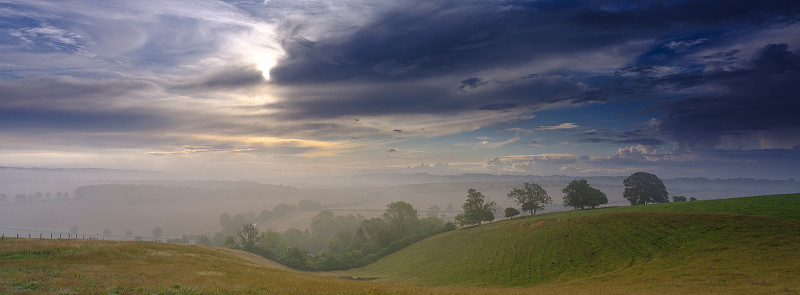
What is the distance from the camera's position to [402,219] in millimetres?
137875

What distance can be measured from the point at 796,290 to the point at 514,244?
4534 cm

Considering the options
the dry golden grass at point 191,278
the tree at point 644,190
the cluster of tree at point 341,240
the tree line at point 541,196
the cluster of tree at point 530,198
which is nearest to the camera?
the dry golden grass at point 191,278

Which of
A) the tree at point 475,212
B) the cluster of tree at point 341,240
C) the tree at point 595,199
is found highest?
the tree at point 595,199

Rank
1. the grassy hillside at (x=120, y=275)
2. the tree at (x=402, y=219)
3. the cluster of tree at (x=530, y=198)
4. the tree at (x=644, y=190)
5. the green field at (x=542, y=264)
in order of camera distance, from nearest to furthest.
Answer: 1. the grassy hillside at (x=120, y=275)
2. the green field at (x=542, y=264)
3. the cluster of tree at (x=530, y=198)
4. the tree at (x=644, y=190)
5. the tree at (x=402, y=219)

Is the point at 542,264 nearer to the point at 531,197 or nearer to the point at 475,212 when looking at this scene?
the point at 475,212

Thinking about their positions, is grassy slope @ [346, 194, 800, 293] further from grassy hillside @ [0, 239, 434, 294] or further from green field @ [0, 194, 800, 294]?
grassy hillside @ [0, 239, 434, 294]

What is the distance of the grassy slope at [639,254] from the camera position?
31.6 meters

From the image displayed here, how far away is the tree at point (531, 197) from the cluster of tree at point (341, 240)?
87.0 ft

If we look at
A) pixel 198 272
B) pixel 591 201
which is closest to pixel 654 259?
pixel 198 272

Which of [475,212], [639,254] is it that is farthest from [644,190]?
[639,254]

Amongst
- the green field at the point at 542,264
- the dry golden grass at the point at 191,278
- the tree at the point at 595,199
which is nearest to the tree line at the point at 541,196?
the tree at the point at 595,199

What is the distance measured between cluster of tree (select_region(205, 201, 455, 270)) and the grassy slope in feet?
77.4

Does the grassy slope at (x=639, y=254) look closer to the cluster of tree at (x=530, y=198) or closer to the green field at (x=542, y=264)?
the green field at (x=542, y=264)

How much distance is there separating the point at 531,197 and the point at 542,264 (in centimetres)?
6709
